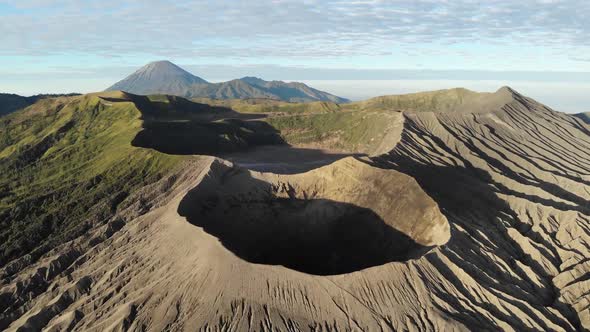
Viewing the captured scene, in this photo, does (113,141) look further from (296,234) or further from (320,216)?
(320,216)

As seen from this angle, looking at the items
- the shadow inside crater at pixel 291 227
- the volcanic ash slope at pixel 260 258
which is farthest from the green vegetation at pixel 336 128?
the shadow inside crater at pixel 291 227

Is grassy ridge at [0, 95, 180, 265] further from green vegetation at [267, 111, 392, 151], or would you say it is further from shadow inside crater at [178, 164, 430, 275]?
green vegetation at [267, 111, 392, 151]

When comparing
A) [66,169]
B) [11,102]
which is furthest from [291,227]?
[11,102]

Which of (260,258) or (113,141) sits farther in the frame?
(113,141)

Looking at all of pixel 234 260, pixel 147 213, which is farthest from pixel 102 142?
pixel 234 260

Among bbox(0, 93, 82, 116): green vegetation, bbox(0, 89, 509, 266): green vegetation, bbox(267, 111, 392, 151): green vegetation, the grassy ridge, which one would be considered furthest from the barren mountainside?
bbox(0, 93, 82, 116): green vegetation

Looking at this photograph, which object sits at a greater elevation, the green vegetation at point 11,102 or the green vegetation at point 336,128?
the green vegetation at point 11,102

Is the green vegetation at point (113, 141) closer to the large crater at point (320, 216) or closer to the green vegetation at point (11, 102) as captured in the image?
the large crater at point (320, 216)
